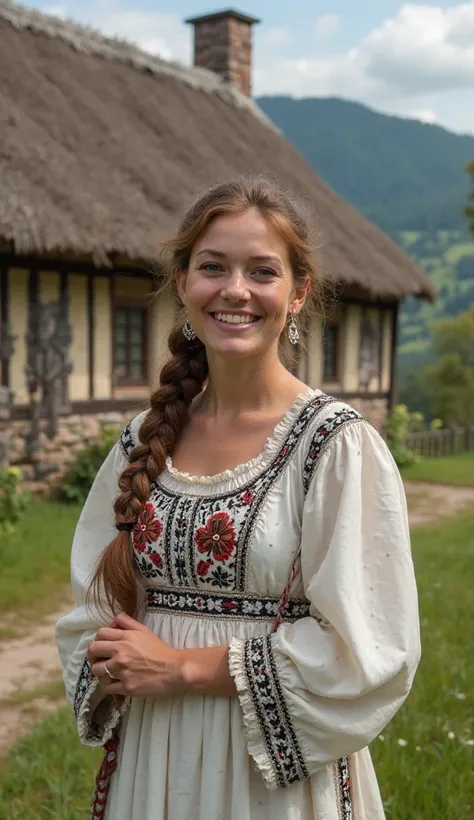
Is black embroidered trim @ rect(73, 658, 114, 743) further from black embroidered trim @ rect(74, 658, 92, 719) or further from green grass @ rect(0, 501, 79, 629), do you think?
green grass @ rect(0, 501, 79, 629)

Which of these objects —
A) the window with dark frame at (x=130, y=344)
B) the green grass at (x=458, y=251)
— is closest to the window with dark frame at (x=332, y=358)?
the window with dark frame at (x=130, y=344)

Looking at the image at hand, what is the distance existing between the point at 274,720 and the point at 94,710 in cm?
46

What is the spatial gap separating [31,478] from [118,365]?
176cm

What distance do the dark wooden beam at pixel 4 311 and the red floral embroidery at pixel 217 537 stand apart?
703 centimetres

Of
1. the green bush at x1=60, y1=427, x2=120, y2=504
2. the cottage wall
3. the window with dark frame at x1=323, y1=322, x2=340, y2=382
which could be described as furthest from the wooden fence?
the green bush at x1=60, y1=427, x2=120, y2=504

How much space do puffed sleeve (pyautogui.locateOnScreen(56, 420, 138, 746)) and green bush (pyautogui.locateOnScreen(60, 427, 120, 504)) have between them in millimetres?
7069

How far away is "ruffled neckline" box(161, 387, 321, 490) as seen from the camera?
1.64 m

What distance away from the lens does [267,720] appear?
1.50 m

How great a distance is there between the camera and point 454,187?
640ft

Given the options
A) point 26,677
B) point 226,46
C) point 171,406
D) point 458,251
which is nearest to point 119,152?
point 226,46

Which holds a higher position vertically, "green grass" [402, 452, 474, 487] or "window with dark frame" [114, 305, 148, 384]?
"window with dark frame" [114, 305, 148, 384]

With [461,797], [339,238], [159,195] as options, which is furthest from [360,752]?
[339,238]

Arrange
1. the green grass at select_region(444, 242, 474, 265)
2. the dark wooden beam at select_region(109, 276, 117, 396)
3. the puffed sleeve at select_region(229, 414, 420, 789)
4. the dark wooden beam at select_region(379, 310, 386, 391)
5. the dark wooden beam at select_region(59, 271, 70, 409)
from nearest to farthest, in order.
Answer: the puffed sleeve at select_region(229, 414, 420, 789)
the dark wooden beam at select_region(59, 271, 70, 409)
the dark wooden beam at select_region(109, 276, 117, 396)
the dark wooden beam at select_region(379, 310, 386, 391)
the green grass at select_region(444, 242, 474, 265)

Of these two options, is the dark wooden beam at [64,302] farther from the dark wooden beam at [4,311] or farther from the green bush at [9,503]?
the green bush at [9,503]
